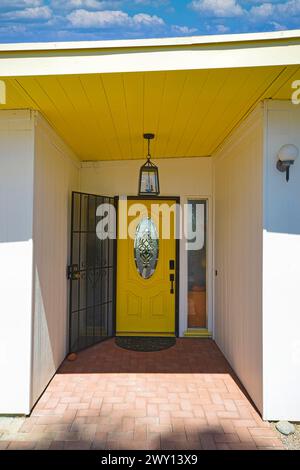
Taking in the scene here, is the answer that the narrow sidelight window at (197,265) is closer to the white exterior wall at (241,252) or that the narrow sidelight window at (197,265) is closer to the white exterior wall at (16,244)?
the white exterior wall at (241,252)

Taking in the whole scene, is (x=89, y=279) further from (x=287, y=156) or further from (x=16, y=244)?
(x=287, y=156)

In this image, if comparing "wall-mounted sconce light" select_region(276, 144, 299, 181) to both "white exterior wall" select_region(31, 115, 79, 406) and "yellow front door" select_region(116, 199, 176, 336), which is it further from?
"yellow front door" select_region(116, 199, 176, 336)

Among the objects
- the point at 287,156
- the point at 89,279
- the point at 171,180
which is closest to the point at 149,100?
the point at 287,156

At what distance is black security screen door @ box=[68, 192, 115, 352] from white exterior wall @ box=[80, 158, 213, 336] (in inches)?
10.4

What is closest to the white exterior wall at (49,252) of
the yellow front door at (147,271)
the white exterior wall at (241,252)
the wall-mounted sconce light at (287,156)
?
the yellow front door at (147,271)

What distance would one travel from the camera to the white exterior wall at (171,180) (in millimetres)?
4219

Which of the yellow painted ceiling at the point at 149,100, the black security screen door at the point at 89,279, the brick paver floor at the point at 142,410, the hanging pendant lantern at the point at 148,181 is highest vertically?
the yellow painted ceiling at the point at 149,100

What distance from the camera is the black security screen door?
3768 millimetres

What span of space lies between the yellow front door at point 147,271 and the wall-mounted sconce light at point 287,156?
213 centimetres

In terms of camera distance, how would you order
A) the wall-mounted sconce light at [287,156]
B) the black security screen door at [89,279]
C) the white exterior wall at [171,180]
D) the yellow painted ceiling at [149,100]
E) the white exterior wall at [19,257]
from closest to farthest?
the yellow painted ceiling at [149,100] → the wall-mounted sconce light at [287,156] → the white exterior wall at [19,257] → the black security screen door at [89,279] → the white exterior wall at [171,180]

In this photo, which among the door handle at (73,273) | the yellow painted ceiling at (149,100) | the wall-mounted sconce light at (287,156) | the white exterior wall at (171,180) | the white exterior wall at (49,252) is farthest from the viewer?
the white exterior wall at (171,180)

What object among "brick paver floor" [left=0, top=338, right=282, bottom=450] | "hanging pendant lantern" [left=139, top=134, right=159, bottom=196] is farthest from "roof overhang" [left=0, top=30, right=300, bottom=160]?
"brick paver floor" [left=0, top=338, right=282, bottom=450]

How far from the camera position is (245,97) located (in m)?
2.27

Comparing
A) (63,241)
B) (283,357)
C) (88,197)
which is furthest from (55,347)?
(283,357)
